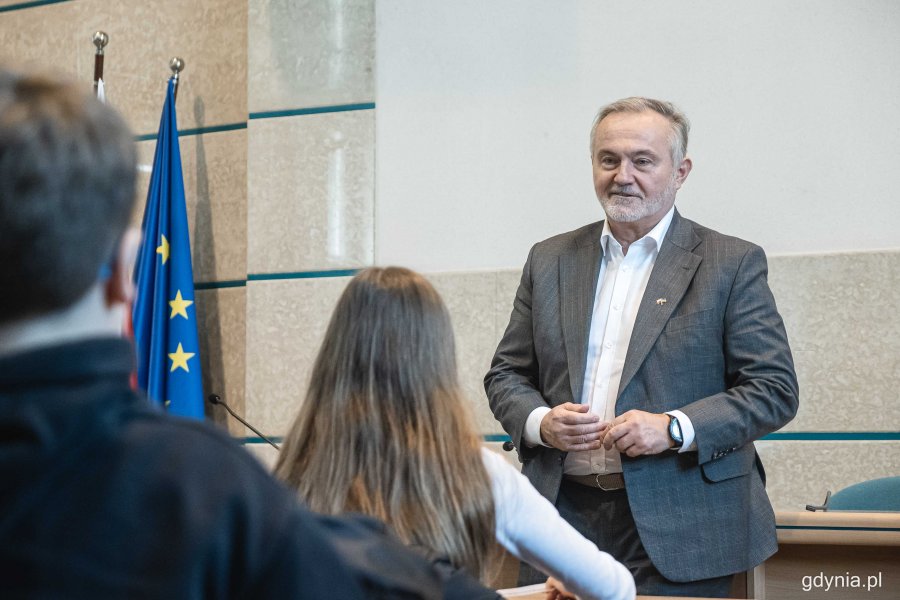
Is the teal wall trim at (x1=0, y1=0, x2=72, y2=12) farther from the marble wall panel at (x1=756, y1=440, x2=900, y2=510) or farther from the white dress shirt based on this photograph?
the marble wall panel at (x1=756, y1=440, x2=900, y2=510)

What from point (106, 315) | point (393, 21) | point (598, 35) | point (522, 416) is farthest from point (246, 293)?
point (106, 315)

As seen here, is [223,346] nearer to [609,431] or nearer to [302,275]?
[302,275]

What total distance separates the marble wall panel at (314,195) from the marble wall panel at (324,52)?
9cm

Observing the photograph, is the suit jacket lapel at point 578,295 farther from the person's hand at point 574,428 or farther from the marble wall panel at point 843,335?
the marble wall panel at point 843,335

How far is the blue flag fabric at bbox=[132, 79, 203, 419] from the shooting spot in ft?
14.2

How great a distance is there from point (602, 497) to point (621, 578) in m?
0.90

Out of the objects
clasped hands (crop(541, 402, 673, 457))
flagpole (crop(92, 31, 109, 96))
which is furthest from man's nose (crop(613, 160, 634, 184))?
flagpole (crop(92, 31, 109, 96))

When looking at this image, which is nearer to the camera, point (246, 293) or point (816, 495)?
point (816, 495)

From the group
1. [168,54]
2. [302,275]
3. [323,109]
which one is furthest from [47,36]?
[302,275]

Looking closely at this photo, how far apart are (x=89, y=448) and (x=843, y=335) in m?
3.39

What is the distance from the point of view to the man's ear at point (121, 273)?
78 cm

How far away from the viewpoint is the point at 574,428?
8.22 feet

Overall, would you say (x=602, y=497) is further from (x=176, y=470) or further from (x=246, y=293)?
(x=246, y=293)

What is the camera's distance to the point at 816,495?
3711 mm
